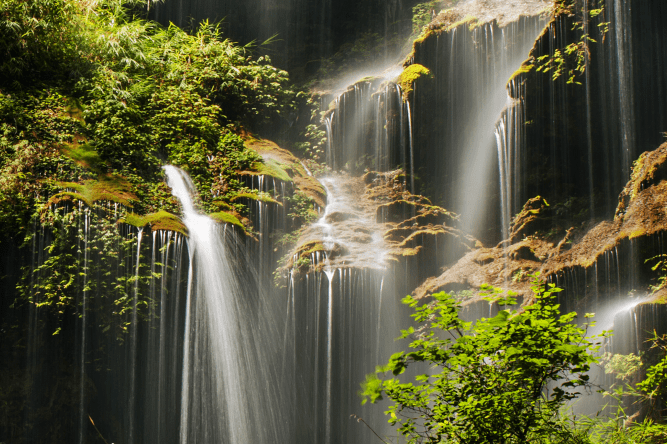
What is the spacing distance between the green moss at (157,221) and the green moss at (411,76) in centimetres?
Answer: 553

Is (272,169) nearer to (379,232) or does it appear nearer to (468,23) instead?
(379,232)

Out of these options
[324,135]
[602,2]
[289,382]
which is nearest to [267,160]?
[324,135]

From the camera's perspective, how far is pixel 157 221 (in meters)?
7.10

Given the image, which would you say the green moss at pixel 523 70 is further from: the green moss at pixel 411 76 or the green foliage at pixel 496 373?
the green foliage at pixel 496 373

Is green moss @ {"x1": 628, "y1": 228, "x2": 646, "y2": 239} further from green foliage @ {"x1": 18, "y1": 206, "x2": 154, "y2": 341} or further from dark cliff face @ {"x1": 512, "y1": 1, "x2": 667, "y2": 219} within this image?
green foliage @ {"x1": 18, "y1": 206, "x2": 154, "y2": 341}

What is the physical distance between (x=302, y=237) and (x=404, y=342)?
2.72 meters

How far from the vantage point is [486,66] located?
31.8 ft

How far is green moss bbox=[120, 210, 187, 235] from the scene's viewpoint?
7.03m

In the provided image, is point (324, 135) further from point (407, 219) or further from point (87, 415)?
point (87, 415)

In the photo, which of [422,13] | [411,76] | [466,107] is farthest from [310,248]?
[422,13]

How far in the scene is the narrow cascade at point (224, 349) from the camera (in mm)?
7086

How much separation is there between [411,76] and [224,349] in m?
6.79

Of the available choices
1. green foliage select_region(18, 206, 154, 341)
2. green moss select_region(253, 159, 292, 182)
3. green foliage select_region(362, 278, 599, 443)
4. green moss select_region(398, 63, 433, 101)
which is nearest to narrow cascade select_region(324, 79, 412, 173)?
green moss select_region(398, 63, 433, 101)

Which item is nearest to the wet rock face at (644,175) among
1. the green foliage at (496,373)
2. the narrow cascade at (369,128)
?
the narrow cascade at (369,128)
